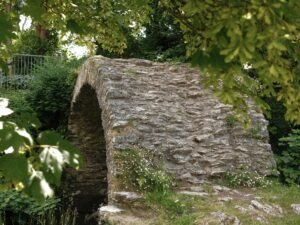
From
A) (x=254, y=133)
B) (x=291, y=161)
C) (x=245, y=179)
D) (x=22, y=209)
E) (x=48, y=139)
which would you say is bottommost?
(x=22, y=209)

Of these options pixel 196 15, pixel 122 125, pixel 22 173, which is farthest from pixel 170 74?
pixel 22 173

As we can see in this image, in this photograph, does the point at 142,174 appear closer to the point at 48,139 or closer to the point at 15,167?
the point at 48,139

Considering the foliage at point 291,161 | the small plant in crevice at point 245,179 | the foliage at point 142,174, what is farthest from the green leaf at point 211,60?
the foliage at point 291,161

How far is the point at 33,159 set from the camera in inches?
60.4

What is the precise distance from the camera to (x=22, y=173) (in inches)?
56.2

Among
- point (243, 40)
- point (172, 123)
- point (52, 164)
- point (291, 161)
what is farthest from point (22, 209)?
point (243, 40)

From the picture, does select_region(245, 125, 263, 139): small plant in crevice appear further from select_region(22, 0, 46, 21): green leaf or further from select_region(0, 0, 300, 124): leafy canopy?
select_region(22, 0, 46, 21): green leaf

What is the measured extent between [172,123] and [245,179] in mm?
1399

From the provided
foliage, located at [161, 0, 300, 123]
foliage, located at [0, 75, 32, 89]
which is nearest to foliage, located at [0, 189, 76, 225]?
foliage, located at [161, 0, 300, 123]

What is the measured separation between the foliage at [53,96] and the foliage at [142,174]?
5.20 metres

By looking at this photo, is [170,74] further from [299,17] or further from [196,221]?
[299,17]

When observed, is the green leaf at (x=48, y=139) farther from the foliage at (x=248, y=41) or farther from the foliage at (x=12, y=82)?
the foliage at (x=12, y=82)

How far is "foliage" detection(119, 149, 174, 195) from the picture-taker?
20.8 feet

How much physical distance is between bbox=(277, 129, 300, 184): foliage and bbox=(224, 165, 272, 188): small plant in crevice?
4.78 feet
